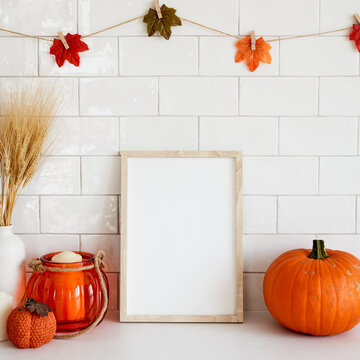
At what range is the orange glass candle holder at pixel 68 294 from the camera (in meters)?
1.03

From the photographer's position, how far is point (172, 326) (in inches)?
43.4

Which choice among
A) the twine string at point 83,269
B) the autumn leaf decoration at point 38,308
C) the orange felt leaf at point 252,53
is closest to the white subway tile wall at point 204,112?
the orange felt leaf at point 252,53

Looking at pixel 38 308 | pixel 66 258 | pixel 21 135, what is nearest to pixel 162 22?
pixel 21 135

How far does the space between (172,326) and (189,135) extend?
1.58 feet

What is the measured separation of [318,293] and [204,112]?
0.52 meters

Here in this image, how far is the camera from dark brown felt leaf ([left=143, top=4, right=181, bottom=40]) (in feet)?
3.71

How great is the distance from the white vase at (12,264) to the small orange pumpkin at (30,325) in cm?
14

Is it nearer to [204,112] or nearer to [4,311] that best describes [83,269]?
[4,311]

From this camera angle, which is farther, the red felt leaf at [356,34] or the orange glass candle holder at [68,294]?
the red felt leaf at [356,34]

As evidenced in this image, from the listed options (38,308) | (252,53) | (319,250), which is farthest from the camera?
(252,53)

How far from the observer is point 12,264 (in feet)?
3.58

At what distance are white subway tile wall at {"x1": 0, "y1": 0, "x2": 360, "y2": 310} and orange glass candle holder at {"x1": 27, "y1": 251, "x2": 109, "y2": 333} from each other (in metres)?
0.14

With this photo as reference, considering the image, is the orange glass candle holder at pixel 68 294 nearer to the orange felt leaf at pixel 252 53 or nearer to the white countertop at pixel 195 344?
the white countertop at pixel 195 344

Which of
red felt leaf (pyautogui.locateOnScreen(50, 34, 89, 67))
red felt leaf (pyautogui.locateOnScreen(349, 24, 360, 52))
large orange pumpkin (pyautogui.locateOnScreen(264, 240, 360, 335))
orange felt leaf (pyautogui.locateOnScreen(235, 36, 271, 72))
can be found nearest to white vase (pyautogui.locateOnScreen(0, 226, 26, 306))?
red felt leaf (pyautogui.locateOnScreen(50, 34, 89, 67))
